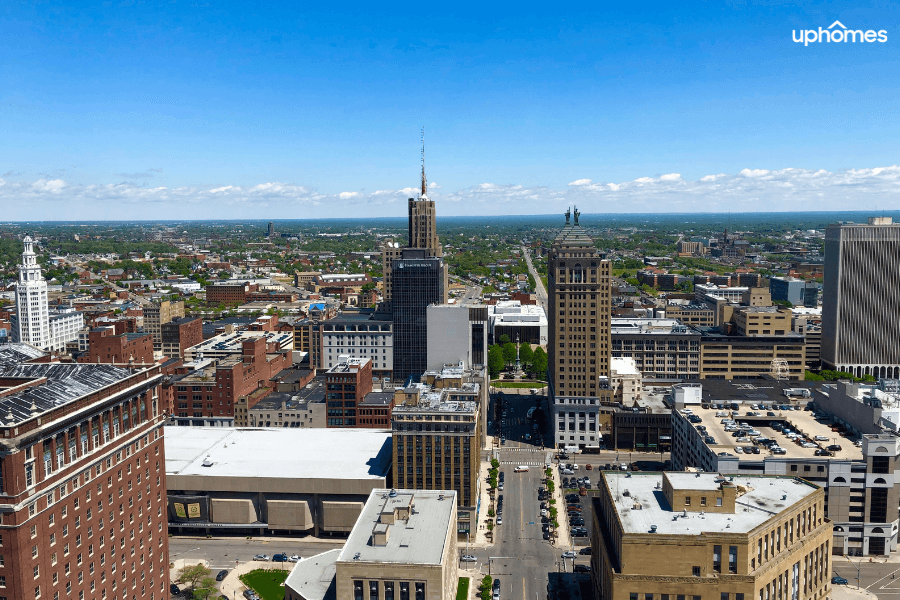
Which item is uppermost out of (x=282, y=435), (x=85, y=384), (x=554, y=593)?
(x=85, y=384)

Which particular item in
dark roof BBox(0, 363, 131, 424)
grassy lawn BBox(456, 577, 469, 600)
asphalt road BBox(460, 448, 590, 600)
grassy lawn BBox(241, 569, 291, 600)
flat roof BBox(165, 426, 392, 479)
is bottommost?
grassy lawn BBox(241, 569, 291, 600)

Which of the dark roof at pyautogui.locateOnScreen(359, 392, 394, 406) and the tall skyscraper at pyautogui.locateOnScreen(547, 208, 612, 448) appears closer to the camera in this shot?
the dark roof at pyautogui.locateOnScreen(359, 392, 394, 406)

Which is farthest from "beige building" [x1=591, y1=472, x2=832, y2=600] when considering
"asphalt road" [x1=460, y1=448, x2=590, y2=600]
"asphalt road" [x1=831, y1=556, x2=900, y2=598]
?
"asphalt road" [x1=831, y1=556, x2=900, y2=598]

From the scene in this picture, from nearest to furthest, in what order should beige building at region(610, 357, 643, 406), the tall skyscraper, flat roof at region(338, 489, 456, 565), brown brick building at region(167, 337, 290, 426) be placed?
1. flat roof at region(338, 489, 456, 565)
2. the tall skyscraper
3. brown brick building at region(167, 337, 290, 426)
4. beige building at region(610, 357, 643, 406)

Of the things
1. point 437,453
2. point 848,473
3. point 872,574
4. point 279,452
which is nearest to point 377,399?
point 279,452

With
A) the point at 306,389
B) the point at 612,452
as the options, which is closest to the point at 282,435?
the point at 306,389

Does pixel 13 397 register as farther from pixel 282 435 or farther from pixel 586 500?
pixel 586 500

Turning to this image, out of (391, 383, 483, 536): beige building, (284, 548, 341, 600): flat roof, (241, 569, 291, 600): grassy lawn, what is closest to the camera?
(284, 548, 341, 600): flat roof

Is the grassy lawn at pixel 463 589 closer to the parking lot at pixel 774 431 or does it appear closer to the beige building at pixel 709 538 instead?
the beige building at pixel 709 538

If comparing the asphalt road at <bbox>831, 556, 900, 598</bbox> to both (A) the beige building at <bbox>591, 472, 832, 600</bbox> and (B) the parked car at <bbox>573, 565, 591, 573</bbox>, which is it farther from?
(B) the parked car at <bbox>573, 565, 591, 573</bbox>
